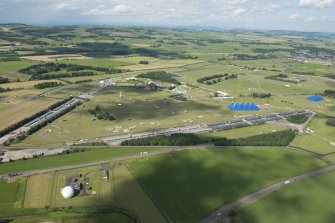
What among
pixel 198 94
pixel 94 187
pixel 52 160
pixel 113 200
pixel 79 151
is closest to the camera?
pixel 113 200

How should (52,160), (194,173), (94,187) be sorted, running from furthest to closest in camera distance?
(52,160), (194,173), (94,187)

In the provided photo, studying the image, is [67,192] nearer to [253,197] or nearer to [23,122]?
[253,197]

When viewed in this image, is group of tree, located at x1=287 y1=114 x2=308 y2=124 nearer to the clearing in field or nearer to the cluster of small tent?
the cluster of small tent

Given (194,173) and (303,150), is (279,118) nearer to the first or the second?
(303,150)

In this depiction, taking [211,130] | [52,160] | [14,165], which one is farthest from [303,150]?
[14,165]

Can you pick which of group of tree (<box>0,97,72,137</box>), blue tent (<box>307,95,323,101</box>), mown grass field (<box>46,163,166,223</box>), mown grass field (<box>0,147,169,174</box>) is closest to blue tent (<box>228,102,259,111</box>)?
blue tent (<box>307,95,323,101</box>)

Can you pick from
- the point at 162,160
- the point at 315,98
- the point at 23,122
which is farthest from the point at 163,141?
the point at 315,98
